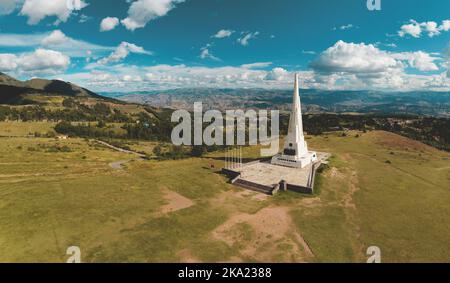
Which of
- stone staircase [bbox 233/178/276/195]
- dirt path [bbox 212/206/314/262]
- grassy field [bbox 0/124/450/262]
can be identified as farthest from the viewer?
stone staircase [bbox 233/178/276/195]

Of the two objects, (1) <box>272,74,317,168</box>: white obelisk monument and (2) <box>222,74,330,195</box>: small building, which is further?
(1) <box>272,74,317,168</box>: white obelisk monument

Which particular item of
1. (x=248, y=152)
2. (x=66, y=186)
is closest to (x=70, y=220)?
(x=66, y=186)

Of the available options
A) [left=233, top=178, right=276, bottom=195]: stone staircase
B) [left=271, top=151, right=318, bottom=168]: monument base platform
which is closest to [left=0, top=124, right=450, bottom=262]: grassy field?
[left=233, top=178, right=276, bottom=195]: stone staircase

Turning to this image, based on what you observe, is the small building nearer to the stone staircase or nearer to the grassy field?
the stone staircase

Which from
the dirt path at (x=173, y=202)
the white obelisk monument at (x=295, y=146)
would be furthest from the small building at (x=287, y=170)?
the dirt path at (x=173, y=202)

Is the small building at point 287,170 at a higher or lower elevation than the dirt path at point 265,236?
higher

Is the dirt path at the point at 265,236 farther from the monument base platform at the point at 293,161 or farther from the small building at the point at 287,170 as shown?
the monument base platform at the point at 293,161
